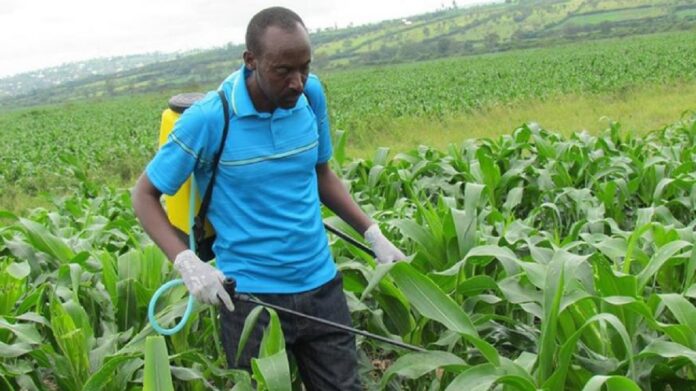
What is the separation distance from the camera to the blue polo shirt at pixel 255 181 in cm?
225

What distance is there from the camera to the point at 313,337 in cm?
248

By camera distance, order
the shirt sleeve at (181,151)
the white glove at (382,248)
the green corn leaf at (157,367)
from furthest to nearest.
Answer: the white glove at (382,248) → the shirt sleeve at (181,151) → the green corn leaf at (157,367)

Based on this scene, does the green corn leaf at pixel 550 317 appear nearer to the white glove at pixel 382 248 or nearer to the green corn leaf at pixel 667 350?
the green corn leaf at pixel 667 350

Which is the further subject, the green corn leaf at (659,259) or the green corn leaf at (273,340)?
the green corn leaf at (659,259)

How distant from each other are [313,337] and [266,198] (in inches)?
18.6

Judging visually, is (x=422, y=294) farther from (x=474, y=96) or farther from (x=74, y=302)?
(x=474, y=96)

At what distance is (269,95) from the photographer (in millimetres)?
2250

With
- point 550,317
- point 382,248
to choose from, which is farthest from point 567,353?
point 382,248

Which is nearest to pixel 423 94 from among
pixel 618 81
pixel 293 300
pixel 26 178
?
pixel 618 81

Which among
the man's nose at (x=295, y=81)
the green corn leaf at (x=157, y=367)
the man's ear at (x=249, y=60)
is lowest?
the green corn leaf at (x=157, y=367)

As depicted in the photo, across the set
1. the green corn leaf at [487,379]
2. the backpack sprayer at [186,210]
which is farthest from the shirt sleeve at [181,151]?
the green corn leaf at [487,379]

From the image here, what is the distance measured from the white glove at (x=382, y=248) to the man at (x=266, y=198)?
22 centimetres

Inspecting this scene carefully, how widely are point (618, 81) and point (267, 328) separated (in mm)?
18556

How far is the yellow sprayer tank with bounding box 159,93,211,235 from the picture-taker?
8.02ft
